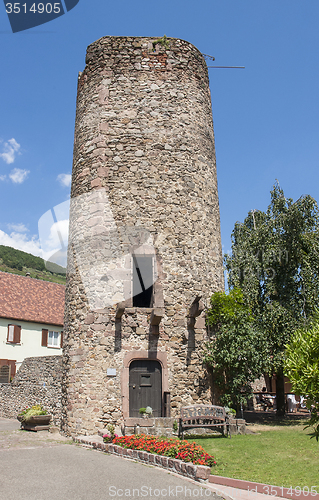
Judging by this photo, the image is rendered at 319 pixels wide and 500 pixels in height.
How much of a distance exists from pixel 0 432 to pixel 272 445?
23.9 ft

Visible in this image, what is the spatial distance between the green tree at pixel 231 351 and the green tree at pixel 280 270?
127 inches

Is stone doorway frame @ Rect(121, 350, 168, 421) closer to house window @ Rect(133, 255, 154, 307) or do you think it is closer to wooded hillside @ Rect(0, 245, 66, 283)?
house window @ Rect(133, 255, 154, 307)

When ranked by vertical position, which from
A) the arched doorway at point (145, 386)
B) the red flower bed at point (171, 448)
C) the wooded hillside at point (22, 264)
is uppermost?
the wooded hillside at point (22, 264)

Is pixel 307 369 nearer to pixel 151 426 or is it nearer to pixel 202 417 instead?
pixel 151 426

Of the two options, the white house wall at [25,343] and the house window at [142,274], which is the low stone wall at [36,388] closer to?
the house window at [142,274]

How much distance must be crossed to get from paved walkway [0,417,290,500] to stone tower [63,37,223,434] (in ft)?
7.13

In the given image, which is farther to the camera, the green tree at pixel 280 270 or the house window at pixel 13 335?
the house window at pixel 13 335

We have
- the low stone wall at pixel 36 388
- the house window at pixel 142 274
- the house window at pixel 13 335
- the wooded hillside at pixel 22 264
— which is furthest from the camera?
the wooded hillside at pixel 22 264

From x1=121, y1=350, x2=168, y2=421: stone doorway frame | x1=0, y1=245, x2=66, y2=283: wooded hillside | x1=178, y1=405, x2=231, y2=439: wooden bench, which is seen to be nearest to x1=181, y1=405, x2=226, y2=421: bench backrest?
x1=178, y1=405, x2=231, y2=439: wooden bench

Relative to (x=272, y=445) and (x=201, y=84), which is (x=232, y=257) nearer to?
(x=201, y=84)

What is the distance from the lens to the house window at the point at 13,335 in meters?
23.5

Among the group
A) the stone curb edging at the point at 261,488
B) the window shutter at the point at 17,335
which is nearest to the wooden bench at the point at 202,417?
the stone curb edging at the point at 261,488

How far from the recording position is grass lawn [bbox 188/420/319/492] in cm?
616

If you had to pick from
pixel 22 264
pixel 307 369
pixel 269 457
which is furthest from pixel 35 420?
pixel 22 264
